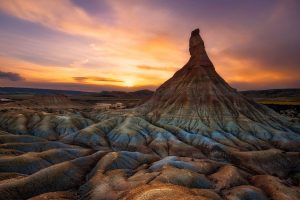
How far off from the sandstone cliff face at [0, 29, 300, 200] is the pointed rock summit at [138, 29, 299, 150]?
0.41 m

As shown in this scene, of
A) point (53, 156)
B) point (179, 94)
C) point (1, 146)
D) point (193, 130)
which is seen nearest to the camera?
point (53, 156)

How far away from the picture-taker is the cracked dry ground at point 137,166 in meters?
42.6

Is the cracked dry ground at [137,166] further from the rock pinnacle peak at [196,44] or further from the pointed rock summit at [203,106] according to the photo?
the rock pinnacle peak at [196,44]

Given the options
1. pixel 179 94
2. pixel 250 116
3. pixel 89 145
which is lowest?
pixel 89 145

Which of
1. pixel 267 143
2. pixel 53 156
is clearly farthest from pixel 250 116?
pixel 53 156

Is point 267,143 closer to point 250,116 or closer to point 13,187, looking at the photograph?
point 250,116

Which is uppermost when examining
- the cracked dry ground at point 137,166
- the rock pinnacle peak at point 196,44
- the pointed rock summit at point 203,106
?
the rock pinnacle peak at point 196,44

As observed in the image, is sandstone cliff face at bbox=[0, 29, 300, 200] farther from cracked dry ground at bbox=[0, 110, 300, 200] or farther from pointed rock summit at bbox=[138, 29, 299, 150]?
pointed rock summit at bbox=[138, 29, 299, 150]

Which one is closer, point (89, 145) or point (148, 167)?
point (148, 167)

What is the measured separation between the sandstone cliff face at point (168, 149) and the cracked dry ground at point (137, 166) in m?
0.20

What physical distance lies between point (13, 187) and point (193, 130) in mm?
72445

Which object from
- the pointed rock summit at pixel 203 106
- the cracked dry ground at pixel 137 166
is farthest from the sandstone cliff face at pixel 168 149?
the pointed rock summit at pixel 203 106

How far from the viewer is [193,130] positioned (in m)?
104

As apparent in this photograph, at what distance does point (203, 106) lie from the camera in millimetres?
114375
